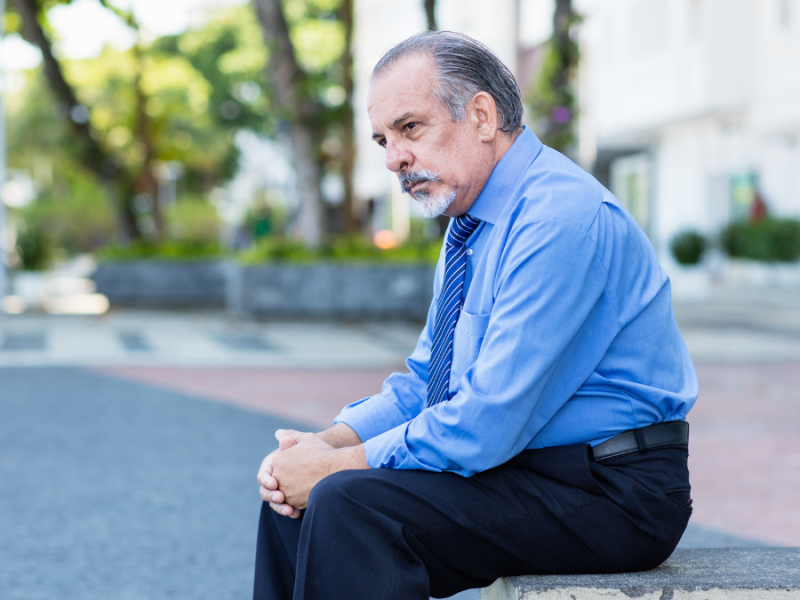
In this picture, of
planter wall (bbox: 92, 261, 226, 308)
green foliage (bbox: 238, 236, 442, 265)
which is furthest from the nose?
planter wall (bbox: 92, 261, 226, 308)

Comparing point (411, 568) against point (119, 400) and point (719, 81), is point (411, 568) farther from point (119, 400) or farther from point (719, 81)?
point (719, 81)

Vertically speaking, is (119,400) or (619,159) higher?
(619,159)

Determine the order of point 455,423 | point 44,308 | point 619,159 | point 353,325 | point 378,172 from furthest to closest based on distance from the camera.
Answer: point 378,172
point 619,159
point 44,308
point 353,325
point 455,423

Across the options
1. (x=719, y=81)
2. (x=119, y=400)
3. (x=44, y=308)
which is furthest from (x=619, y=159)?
(x=119, y=400)

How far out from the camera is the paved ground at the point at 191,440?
13.2ft

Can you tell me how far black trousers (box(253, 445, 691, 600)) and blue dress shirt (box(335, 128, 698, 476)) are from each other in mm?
64

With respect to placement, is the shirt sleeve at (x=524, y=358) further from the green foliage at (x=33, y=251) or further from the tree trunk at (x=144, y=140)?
the tree trunk at (x=144, y=140)

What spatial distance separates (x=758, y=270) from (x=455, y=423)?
23.6 meters

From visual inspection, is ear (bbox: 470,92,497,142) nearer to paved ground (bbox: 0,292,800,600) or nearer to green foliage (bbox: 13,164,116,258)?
paved ground (bbox: 0,292,800,600)

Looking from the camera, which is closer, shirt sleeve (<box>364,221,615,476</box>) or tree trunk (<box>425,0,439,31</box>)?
shirt sleeve (<box>364,221,615,476</box>)

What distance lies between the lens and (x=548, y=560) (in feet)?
6.86

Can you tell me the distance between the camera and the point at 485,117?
224 cm

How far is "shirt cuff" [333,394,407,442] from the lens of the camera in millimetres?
2494

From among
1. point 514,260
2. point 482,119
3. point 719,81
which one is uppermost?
point 719,81
